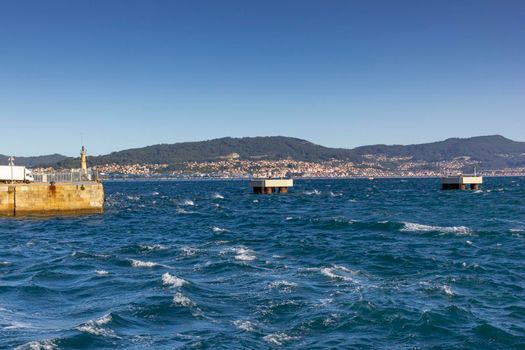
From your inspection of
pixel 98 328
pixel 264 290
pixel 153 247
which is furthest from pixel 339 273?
pixel 153 247

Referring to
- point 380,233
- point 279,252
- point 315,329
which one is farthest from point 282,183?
point 315,329

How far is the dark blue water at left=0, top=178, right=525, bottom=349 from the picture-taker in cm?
1503

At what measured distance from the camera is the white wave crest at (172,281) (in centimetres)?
2092

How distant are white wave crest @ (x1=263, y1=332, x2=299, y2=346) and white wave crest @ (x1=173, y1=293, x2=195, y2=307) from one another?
4.20 meters

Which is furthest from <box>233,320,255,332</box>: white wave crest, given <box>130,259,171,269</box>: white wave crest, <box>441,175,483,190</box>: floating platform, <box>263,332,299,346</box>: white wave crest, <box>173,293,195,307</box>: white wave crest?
<box>441,175,483,190</box>: floating platform

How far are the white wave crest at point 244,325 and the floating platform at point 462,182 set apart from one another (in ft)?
366

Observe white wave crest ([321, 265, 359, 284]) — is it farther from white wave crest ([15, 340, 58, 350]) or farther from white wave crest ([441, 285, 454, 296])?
white wave crest ([15, 340, 58, 350])

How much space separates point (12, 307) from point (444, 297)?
15.0 meters

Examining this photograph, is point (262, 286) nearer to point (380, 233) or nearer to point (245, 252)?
point (245, 252)

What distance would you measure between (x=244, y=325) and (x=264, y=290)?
14.4ft

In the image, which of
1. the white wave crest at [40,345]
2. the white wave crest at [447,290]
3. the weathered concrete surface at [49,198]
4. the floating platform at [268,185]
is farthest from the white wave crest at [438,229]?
the floating platform at [268,185]

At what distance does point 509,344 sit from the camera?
47.6 feet

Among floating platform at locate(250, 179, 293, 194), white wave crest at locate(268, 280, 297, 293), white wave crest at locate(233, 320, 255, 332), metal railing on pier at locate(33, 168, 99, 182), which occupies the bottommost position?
white wave crest at locate(233, 320, 255, 332)

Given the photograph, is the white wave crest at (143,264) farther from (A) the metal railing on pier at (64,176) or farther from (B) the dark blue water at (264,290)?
(A) the metal railing on pier at (64,176)
